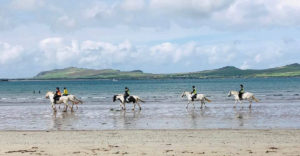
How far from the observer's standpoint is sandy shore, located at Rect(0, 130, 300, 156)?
15.6 metres

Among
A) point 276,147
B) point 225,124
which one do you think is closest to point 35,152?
point 276,147

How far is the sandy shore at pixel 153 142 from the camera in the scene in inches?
614

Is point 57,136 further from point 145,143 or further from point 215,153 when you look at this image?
point 215,153

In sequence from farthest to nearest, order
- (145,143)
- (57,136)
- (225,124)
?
(225,124)
(57,136)
(145,143)

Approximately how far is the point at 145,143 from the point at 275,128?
8.90 meters

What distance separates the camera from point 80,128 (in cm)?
2438

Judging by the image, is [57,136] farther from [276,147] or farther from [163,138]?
[276,147]

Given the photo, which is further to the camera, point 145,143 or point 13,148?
point 145,143

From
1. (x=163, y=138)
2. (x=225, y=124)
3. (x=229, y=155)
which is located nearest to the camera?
(x=229, y=155)

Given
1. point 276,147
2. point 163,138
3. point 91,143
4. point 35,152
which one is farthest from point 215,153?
Result: point 35,152

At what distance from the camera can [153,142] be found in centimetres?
1798

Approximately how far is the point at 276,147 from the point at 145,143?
17.9 ft

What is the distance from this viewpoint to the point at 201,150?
15766 millimetres

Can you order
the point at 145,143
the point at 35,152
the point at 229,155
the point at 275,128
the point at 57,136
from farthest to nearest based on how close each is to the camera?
the point at 275,128 → the point at 57,136 → the point at 145,143 → the point at 35,152 → the point at 229,155
